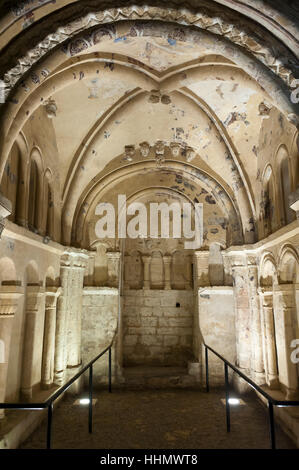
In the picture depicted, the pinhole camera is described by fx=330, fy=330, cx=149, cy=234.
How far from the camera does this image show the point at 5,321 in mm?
4824

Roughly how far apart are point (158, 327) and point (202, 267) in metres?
2.10

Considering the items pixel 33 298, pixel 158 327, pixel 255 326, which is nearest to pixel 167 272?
pixel 158 327

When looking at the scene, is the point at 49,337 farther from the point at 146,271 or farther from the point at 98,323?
the point at 146,271

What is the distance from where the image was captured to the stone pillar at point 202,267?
809cm

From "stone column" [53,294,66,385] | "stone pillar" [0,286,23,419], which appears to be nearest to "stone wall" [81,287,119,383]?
"stone column" [53,294,66,385]

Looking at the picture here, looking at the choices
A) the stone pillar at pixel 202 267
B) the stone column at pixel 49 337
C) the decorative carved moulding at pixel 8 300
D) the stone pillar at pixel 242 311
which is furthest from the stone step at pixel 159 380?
the decorative carved moulding at pixel 8 300

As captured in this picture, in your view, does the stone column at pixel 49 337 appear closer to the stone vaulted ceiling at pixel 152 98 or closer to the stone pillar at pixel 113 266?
the stone vaulted ceiling at pixel 152 98

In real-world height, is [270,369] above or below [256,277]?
below

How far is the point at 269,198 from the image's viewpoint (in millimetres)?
6605

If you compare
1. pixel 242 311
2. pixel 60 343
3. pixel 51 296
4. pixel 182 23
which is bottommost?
pixel 60 343

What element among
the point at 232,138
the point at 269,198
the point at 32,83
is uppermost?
the point at 232,138

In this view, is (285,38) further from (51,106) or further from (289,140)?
(51,106)

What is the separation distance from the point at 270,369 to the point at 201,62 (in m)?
5.51
